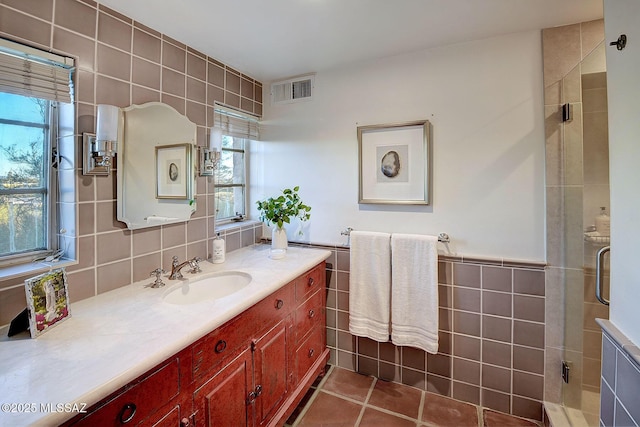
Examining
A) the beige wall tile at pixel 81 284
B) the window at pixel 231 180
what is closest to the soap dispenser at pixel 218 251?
the window at pixel 231 180

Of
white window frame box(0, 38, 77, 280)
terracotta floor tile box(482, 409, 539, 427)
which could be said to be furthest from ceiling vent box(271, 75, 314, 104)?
terracotta floor tile box(482, 409, 539, 427)

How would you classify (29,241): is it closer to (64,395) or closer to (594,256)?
(64,395)

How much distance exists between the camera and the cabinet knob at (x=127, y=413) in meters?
0.80

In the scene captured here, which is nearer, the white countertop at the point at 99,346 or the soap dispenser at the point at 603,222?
the white countertop at the point at 99,346

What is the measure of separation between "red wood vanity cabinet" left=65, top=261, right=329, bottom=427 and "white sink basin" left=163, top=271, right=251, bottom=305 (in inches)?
10.5

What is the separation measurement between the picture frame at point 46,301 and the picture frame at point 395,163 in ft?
5.29

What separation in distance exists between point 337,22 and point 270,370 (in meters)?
1.82

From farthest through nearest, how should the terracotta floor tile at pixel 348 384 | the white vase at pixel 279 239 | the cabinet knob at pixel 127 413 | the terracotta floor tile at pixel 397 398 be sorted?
the white vase at pixel 279 239 → the terracotta floor tile at pixel 348 384 → the terracotta floor tile at pixel 397 398 → the cabinet knob at pixel 127 413

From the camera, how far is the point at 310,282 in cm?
188

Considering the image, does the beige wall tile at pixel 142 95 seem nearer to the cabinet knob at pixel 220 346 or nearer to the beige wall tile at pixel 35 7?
the beige wall tile at pixel 35 7

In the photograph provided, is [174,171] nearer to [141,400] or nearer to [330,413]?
[141,400]

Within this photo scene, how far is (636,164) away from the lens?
2.79 feet

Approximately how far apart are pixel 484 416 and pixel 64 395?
2.02 metres

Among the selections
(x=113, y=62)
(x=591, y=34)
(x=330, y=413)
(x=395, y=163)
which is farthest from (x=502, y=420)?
(x=113, y=62)
